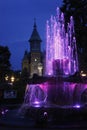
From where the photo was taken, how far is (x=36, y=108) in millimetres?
21781

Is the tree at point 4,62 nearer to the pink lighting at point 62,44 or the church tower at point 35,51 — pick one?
the pink lighting at point 62,44

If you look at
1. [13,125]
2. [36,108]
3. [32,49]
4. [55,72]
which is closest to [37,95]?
[55,72]

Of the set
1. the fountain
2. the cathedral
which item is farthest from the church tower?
the fountain

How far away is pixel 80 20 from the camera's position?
162ft

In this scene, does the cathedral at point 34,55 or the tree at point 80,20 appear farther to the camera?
the cathedral at point 34,55

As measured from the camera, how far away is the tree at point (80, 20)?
48.5 m

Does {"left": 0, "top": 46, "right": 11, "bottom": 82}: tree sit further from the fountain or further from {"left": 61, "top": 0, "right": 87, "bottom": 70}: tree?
the fountain

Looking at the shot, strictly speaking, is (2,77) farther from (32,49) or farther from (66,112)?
(32,49)

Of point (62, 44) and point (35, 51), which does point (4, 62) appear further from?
point (35, 51)

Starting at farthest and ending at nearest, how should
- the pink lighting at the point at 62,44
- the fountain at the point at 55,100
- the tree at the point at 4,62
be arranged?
1. the tree at the point at 4,62
2. the pink lighting at the point at 62,44
3. the fountain at the point at 55,100


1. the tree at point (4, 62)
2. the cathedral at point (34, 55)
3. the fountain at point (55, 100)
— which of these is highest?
the cathedral at point (34, 55)

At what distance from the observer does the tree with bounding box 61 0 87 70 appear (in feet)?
Result: 159

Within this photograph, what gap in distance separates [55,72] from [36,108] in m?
5.26

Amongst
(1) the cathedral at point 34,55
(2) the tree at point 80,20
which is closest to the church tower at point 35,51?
(1) the cathedral at point 34,55
